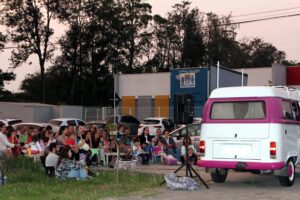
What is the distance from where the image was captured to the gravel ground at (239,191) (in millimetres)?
11430

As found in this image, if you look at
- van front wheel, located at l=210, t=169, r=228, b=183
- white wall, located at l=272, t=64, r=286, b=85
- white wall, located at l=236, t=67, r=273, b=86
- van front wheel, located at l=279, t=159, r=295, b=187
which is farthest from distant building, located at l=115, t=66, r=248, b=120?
van front wheel, located at l=279, t=159, r=295, b=187

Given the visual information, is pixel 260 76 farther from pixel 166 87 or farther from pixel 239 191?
pixel 239 191

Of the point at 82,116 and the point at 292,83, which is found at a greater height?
the point at 292,83

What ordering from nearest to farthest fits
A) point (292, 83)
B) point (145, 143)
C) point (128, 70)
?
point (145, 143)
point (292, 83)
point (128, 70)

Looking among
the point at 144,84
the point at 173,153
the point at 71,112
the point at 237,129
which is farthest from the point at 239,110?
the point at 71,112

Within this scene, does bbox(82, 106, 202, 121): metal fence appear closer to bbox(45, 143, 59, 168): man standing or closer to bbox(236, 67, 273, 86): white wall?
bbox(236, 67, 273, 86): white wall

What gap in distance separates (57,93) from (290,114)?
188 ft

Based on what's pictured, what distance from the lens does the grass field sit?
11.1 meters

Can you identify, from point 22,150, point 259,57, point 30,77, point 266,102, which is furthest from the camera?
point 259,57

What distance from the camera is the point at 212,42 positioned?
76500 millimetres

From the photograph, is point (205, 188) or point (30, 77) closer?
point (205, 188)

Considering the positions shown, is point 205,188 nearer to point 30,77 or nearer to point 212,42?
→ point 212,42

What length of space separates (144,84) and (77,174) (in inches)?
1368

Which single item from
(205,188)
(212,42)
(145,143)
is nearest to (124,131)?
(145,143)
